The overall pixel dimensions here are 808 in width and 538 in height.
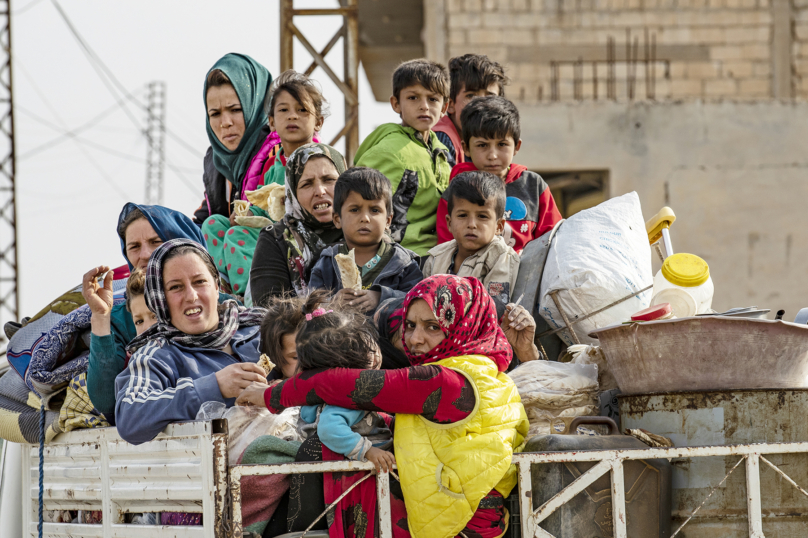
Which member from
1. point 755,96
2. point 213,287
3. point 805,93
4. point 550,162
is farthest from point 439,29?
point 213,287

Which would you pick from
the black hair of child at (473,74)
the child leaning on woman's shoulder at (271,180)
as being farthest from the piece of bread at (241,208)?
the black hair of child at (473,74)

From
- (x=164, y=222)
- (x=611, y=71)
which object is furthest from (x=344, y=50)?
(x=164, y=222)

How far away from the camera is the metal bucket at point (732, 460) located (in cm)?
275

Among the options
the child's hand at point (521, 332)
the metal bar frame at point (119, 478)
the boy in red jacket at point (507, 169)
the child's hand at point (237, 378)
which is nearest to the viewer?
the metal bar frame at point (119, 478)

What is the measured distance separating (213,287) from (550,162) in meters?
8.93

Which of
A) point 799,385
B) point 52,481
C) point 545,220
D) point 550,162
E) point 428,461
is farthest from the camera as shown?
point 550,162

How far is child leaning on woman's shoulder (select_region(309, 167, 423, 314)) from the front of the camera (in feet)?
12.5

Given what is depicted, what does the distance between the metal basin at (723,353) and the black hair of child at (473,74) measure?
8.81 ft

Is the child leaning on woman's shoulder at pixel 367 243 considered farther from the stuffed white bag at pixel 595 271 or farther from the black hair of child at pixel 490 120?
the black hair of child at pixel 490 120

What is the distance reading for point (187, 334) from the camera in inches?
126

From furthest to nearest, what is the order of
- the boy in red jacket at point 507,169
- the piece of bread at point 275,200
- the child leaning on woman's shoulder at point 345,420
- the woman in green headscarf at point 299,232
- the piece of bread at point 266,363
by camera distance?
the piece of bread at point 275,200 < the boy in red jacket at point 507,169 < the woman in green headscarf at point 299,232 < the piece of bread at point 266,363 < the child leaning on woman's shoulder at point 345,420

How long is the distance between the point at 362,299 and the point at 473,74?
227 cm

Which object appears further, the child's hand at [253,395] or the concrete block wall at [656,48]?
the concrete block wall at [656,48]

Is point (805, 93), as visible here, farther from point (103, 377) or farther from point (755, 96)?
point (103, 377)
